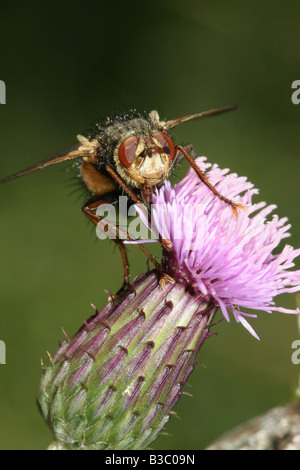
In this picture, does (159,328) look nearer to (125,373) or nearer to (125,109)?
(125,373)

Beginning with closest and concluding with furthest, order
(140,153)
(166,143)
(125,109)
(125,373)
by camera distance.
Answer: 1. (125,373)
2. (140,153)
3. (166,143)
4. (125,109)

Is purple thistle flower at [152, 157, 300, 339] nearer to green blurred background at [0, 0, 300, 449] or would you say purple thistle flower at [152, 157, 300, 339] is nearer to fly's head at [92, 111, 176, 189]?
fly's head at [92, 111, 176, 189]

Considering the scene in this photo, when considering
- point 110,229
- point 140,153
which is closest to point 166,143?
point 140,153

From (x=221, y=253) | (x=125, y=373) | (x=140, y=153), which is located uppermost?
(x=140, y=153)

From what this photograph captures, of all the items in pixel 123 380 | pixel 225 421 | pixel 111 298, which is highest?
pixel 111 298

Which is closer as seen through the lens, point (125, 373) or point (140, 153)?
point (125, 373)

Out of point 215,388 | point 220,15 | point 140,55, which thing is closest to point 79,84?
point 140,55

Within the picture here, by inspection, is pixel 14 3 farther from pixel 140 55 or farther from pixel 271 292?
pixel 271 292
